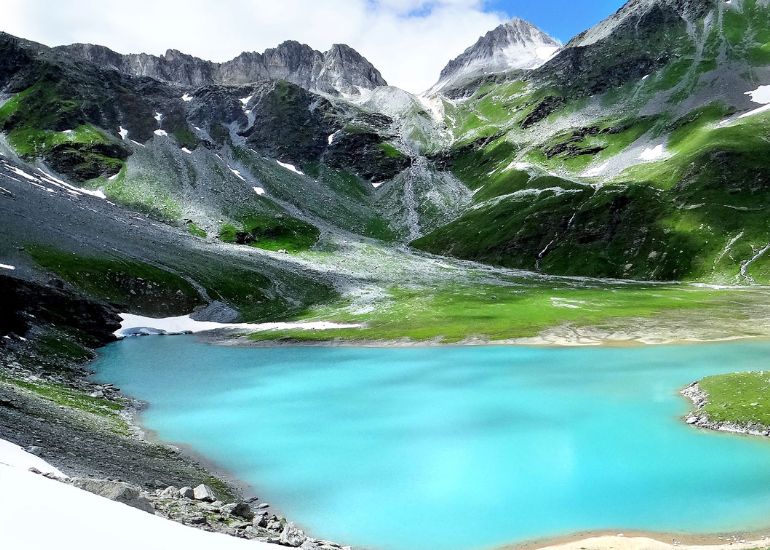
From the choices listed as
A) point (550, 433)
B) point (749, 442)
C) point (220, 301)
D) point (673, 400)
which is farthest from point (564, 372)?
point (220, 301)

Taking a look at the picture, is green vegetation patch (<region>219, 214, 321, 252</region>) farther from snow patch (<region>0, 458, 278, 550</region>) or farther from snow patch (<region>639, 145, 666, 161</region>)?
snow patch (<region>0, 458, 278, 550</region>)

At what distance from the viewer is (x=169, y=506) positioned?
72.8 feet

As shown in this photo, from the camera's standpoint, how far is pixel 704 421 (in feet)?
128

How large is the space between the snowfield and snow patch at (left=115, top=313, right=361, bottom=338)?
280ft

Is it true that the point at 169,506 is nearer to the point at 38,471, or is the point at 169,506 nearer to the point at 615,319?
the point at 38,471

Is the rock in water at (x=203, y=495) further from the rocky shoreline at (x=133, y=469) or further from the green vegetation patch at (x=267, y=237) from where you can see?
the green vegetation patch at (x=267, y=237)

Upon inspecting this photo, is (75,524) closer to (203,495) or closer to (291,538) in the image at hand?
(291,538)

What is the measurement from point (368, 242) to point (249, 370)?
127 metres

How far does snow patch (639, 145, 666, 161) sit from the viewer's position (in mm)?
191887

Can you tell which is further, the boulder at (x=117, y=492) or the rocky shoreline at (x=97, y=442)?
the rocky shoreline at (x=97, y=442)

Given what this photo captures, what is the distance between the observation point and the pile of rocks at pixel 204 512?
60.4 feet

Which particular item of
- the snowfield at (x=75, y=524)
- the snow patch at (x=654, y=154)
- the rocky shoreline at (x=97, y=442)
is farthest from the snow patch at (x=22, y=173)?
the snow patch at (x=654, y=154)

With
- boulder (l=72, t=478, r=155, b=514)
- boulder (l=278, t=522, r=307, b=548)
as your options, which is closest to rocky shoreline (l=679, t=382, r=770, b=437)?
boulder (l=278, t=522, r=307, b=548)

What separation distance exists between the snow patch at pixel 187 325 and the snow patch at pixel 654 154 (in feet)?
471
